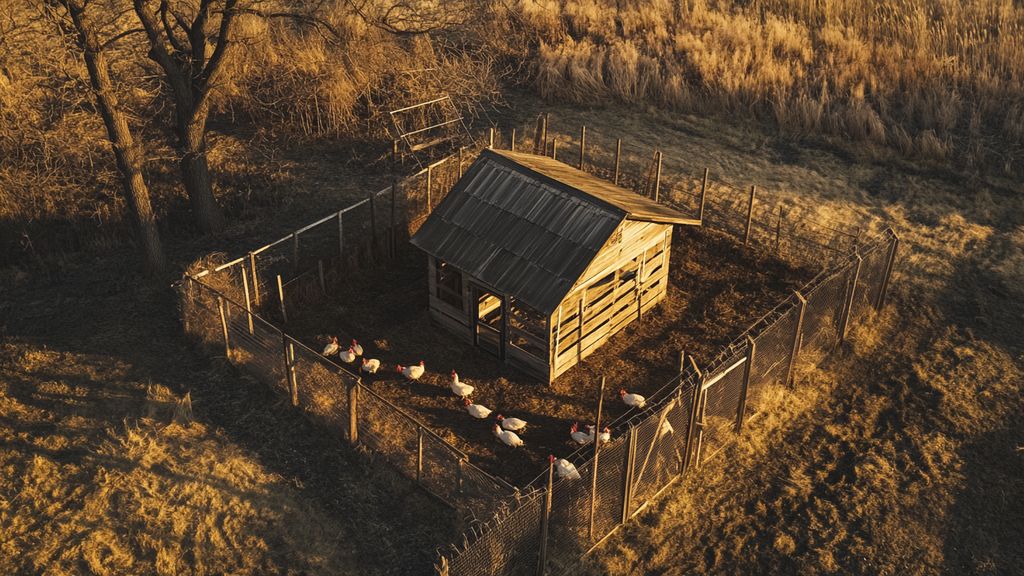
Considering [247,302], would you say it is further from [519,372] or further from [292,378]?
[519,372]

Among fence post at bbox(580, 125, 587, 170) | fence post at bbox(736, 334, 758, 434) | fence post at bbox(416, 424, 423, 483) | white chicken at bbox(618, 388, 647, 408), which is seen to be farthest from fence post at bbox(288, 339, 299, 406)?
fence post at bbox(580, 125, 587, 170)

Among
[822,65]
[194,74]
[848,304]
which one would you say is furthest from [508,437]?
[822,65]

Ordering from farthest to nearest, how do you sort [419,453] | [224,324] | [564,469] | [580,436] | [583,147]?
[583,147] → [224,324] → [580,436] → [419,453] → [564,469]

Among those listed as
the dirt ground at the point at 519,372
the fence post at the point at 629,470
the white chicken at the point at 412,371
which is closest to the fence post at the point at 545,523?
the fence post at the point at 629,470

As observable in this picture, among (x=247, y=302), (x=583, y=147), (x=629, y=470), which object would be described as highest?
(x=583, y=147)

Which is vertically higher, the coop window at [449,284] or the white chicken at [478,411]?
the coop window at [449,284]

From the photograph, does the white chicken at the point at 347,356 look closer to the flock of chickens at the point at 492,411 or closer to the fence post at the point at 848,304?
the flock of chickens at the point at 492,411

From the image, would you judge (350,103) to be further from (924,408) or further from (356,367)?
(924,408)
